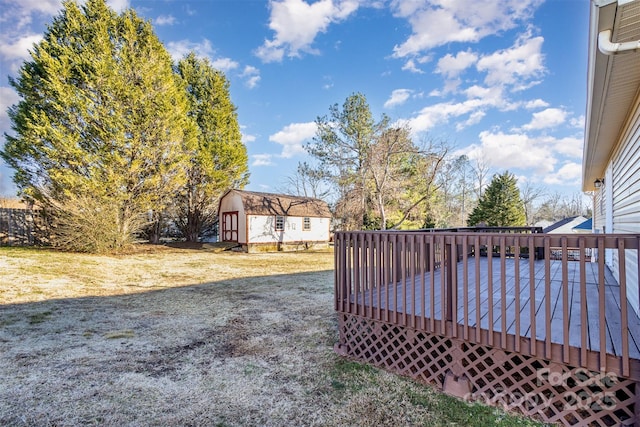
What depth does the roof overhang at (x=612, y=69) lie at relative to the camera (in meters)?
1.74

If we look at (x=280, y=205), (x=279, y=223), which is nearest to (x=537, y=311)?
(x=279, y=223)

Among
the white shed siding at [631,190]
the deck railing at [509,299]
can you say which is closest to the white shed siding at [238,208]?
the deck railing at [509,299]

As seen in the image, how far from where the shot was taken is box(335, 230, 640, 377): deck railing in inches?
79.7

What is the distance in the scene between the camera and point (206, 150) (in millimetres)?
18812

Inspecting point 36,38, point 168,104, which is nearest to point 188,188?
point 168,104

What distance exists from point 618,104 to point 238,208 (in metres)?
16.0

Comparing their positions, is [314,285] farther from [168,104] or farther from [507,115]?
[507,115]

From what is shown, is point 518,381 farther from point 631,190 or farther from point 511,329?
point 631,190

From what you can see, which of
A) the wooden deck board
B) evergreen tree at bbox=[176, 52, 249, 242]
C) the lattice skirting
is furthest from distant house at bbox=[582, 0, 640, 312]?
evergreen tree at bbox=[176, 52, 249, 242]

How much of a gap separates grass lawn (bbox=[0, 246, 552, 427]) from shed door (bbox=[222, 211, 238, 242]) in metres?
10.7

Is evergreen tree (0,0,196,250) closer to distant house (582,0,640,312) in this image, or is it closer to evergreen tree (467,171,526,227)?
distant house (582,0,640,312)

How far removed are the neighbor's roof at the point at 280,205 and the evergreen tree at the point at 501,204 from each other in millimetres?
10008

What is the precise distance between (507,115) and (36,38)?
2583 cm

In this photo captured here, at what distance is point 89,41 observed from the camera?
13469 millimetres
